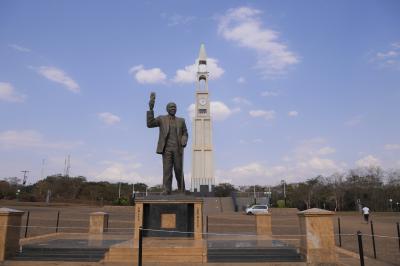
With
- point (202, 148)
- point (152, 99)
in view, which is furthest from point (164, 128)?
point (202, 148)

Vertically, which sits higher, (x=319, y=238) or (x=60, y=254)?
(x=319, y=238)

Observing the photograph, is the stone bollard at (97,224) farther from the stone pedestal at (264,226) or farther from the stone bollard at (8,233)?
the stone pedestal at (264,226)

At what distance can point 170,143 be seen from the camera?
1323cm

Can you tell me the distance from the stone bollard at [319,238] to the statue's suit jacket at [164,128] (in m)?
5.51

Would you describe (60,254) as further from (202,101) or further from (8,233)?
(202,101)

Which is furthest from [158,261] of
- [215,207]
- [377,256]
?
[215,207]

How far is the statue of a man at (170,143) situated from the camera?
13125 mm

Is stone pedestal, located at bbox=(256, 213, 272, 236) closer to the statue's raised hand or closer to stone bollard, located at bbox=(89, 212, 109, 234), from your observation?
stone bollard, located at bbox=(89, 212, 109, 234)

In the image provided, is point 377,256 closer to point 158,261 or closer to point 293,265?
point 293,265

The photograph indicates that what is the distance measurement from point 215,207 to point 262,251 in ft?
123

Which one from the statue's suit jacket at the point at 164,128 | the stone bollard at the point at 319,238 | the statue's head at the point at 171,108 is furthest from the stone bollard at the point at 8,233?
the stone bollard at the point at 319,238

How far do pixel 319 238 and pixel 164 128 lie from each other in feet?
21.8

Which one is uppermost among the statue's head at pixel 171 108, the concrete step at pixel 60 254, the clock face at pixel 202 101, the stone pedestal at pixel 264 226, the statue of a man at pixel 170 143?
the clock face at pixel 202 101

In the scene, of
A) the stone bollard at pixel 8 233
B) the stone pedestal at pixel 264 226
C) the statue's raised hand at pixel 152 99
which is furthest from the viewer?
the stone pedestal at pixel 264 226
